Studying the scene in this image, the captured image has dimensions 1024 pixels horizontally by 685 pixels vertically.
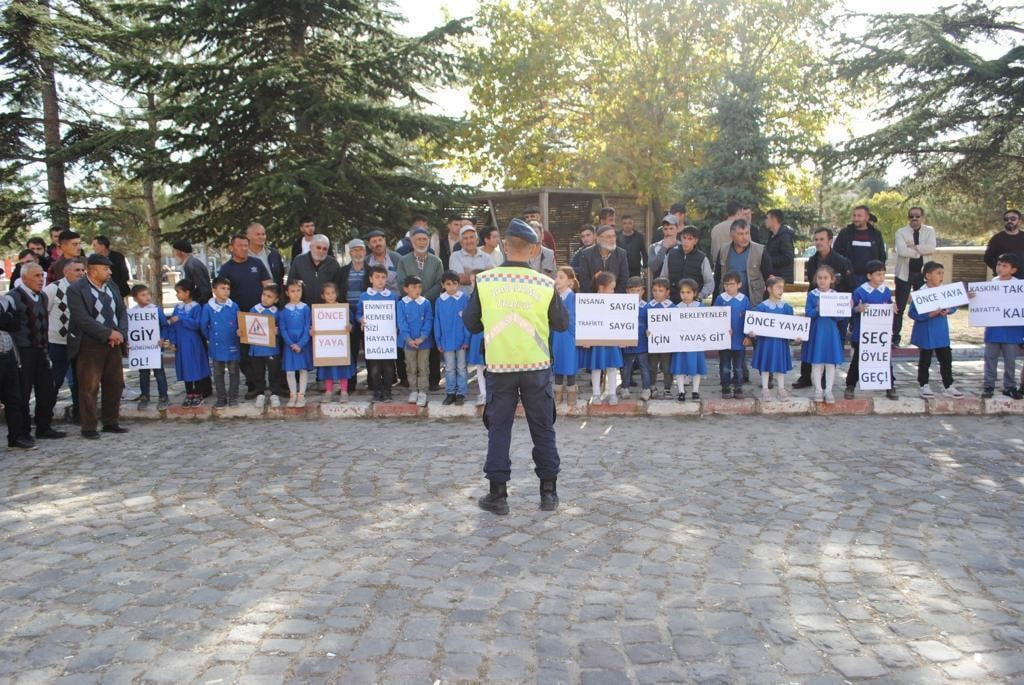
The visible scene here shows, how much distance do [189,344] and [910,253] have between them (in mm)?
10814

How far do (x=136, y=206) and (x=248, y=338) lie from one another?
23116 mm

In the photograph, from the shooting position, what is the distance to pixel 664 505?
20.7 ft

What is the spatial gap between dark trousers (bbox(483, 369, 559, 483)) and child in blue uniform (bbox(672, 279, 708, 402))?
4013mm

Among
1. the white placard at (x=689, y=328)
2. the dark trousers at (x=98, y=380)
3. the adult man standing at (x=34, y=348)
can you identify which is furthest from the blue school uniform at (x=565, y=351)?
the adult man standing at (x=34, y=348)

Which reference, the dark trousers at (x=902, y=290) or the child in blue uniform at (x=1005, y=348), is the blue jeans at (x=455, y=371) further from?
the dark trousers at (x=902, y=290)

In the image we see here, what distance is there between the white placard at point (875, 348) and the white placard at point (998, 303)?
100cm

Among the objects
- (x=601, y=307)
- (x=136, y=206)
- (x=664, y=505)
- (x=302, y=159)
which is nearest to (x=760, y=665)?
(x=664, y=505)

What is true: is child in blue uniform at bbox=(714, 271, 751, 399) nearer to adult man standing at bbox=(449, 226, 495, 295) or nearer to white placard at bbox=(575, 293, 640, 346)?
white placard at bbox=(575, 293, 640, 346)

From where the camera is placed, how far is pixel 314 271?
10.8m

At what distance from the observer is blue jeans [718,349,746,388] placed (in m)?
10.0

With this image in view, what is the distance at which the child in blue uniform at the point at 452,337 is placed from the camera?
389 inches

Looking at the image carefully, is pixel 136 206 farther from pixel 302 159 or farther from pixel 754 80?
pixel 754 80

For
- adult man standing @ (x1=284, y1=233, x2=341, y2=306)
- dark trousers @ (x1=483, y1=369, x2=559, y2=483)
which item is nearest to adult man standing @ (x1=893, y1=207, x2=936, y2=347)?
dark trousers @ (x1=483, y1=369, x2=559, y2=483)

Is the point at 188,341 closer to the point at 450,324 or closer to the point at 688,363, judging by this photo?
the point at 450,324
